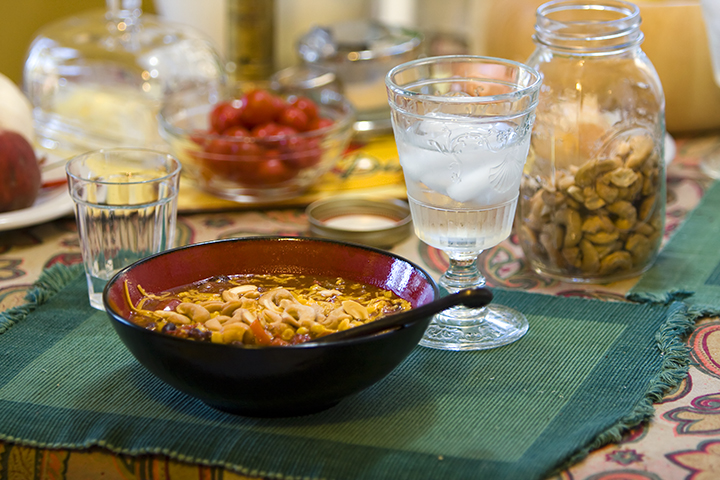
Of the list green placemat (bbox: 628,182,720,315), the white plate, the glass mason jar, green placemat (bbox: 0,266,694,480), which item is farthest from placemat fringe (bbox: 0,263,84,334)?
green placemat (bbox: 628,182,720,315)

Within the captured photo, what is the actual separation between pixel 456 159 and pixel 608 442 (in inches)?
11.6

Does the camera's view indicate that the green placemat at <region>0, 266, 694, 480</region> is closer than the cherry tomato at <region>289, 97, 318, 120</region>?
Yes

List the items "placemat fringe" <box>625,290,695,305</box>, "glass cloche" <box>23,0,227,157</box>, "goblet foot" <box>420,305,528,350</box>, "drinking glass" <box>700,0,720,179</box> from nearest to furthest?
"goblet foot" <box>420,305,528,350</box>
"placemat fringe" <box>625,290,695,305</box>
"drinking glass" <box>700,0,720,179</box>
"glass cloche" <box>23,0,227,157</box>

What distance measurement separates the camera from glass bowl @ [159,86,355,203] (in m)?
1.31

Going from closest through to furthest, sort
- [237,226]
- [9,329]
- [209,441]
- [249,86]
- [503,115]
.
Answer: [209,441] → [503,115] → [9,329] → [237,226] → [249,86]

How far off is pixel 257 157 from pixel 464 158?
54 cm

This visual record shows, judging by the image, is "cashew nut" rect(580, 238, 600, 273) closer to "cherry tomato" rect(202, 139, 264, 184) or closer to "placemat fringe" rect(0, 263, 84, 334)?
"cherry tomato" rect(202, 139, 264, 184)

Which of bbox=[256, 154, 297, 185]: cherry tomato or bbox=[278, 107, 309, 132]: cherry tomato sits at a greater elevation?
bbox=[278, 107, 309, 132]: cherry tomato

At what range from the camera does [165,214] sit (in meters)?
1.01

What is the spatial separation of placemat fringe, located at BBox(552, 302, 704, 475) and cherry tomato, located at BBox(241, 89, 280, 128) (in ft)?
2.28

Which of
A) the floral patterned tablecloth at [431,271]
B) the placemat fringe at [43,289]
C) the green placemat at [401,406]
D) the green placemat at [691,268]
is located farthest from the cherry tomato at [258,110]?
the green placemat at [691,268]

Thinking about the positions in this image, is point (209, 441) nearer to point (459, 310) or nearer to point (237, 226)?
point (459, 310)

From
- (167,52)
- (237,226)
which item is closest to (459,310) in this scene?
(237,226)

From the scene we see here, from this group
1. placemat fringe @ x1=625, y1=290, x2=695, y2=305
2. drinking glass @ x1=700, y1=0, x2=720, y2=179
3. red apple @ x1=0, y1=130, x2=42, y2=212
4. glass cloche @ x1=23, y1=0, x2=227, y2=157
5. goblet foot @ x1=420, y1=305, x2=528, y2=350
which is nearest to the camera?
goblet foot @ x1=420, y1=305, x2=528, y2=350
